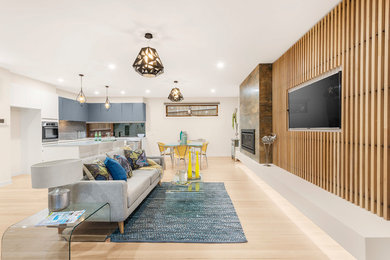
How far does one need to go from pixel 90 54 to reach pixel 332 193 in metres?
4.46

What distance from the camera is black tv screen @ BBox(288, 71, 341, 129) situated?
7.42ft

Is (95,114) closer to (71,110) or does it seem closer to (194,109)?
(71,110)

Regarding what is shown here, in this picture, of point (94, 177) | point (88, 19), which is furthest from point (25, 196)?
point (88, 19)

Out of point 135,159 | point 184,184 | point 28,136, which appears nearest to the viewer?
point 184,184

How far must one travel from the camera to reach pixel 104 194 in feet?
7.02

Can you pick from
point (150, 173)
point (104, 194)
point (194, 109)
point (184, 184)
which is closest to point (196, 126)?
point (194, 109)

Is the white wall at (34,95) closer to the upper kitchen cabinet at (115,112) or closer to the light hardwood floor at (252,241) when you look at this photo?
the upper kitchen cabinet at (115,112)

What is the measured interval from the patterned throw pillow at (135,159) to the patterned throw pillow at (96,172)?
43.9 inches

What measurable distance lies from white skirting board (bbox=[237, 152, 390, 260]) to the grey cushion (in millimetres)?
2152

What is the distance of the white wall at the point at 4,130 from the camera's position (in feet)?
13.7

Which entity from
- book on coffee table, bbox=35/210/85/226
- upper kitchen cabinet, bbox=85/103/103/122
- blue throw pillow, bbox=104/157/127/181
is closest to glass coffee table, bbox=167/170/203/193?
blue throw pillow, bbox=104/157/127/181

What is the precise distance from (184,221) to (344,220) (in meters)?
1.74

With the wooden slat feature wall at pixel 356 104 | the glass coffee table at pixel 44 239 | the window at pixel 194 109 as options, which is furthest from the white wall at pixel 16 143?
the wooden slat feature wall at pixel 356 104

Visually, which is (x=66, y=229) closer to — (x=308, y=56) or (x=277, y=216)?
(x=277, y=216)
